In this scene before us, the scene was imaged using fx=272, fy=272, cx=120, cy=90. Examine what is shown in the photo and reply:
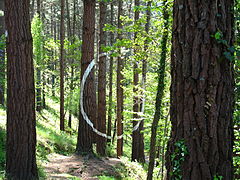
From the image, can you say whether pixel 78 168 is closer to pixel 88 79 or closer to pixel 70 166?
pixel 70 166

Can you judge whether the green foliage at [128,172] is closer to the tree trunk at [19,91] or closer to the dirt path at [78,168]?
the dirt path at [78,168]

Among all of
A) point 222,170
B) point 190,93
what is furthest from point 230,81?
point 222,170

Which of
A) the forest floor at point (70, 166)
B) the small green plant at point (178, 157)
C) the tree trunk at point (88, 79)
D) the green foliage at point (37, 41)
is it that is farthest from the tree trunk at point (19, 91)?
the green foliage at point (37, 41)

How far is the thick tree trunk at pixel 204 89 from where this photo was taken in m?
2.68

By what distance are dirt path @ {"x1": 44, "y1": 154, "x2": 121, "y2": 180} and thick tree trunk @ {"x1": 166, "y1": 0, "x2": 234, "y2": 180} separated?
528 centimetres

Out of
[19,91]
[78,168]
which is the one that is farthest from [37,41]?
[19,91]

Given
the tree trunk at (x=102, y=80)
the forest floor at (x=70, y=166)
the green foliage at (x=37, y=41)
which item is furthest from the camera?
the green foliage at (x=37, y=41)

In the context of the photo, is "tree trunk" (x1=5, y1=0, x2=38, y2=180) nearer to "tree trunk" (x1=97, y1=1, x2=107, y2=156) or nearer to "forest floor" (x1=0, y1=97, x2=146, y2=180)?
"forest floor" (x1=0, y1=97, x2=146, y2=180)

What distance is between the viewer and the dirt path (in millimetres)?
7954

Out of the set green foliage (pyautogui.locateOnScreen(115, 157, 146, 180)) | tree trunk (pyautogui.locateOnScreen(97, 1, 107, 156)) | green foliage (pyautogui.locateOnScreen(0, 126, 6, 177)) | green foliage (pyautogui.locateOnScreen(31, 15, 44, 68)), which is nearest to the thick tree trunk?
green foliage (pyautogui.locateOnScreen(0, 126, 6, 177))

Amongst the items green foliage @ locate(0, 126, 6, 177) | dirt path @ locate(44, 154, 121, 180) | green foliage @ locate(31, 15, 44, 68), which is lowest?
dirt path @ locate(44, 154, 121, 180)

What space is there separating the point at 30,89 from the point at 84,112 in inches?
161

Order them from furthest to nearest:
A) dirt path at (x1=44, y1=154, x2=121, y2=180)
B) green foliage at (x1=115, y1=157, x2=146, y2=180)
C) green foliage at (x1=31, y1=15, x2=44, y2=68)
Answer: green foliage at (x1=31, y1=15, x2=44, y2=68) < green foliage at (x1=115, y1=157, x2=146, y2=180) < dirt path at (x1=44, y1=154, x2=121, y2=180)

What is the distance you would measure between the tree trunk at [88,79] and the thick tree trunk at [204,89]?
7.23 m
